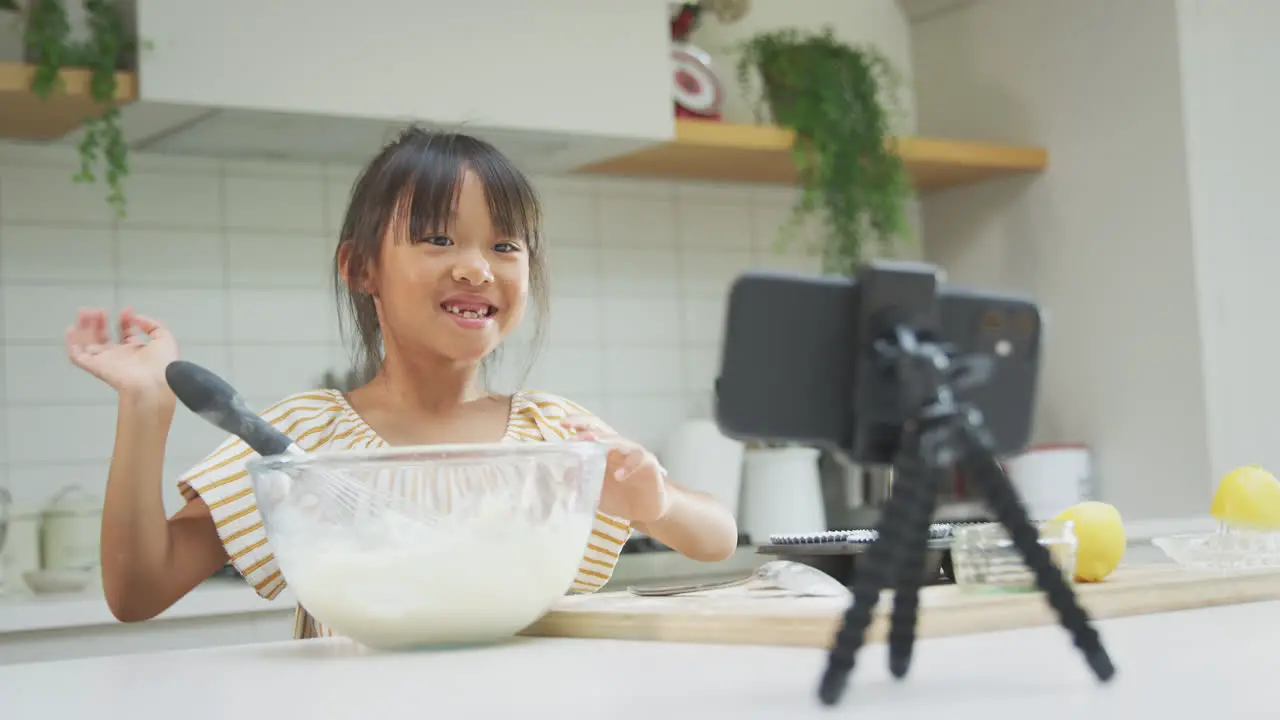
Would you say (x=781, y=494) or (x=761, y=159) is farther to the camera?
(x=761, y=159)

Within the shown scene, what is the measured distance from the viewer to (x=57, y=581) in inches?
89.9

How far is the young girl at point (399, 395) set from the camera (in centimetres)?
122

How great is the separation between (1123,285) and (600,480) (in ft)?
7.99

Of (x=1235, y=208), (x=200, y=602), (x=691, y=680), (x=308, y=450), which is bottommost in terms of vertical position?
(x=200, y=602)

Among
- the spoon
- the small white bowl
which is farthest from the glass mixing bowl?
the small white bowl

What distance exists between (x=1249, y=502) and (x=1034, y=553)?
724 mm

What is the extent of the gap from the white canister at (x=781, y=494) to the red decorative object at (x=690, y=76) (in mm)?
670

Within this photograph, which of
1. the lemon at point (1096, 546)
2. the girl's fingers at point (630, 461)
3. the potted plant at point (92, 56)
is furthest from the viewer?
the potted plant at point (92, 56)

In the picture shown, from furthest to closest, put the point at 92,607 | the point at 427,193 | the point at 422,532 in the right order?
1. the point at 92,607
2. the point at 427,193
3. the point at 422,532

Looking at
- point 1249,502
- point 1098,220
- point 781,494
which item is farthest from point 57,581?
point 1098,220

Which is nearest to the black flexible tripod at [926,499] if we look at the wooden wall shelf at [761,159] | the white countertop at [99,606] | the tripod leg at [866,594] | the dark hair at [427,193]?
the tripod leg at [866,594]

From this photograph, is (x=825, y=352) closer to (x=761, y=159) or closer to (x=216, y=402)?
(x=216, y=402)

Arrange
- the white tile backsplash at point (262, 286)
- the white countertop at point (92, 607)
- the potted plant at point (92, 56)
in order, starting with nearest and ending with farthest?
the white countertop at point (92, 607)
the potted plant at point (92, 56)
the white tile backsplash at point (262, 286)

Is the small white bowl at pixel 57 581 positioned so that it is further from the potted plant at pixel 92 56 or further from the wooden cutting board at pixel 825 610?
the wooden cutting board at pixel 825 610
